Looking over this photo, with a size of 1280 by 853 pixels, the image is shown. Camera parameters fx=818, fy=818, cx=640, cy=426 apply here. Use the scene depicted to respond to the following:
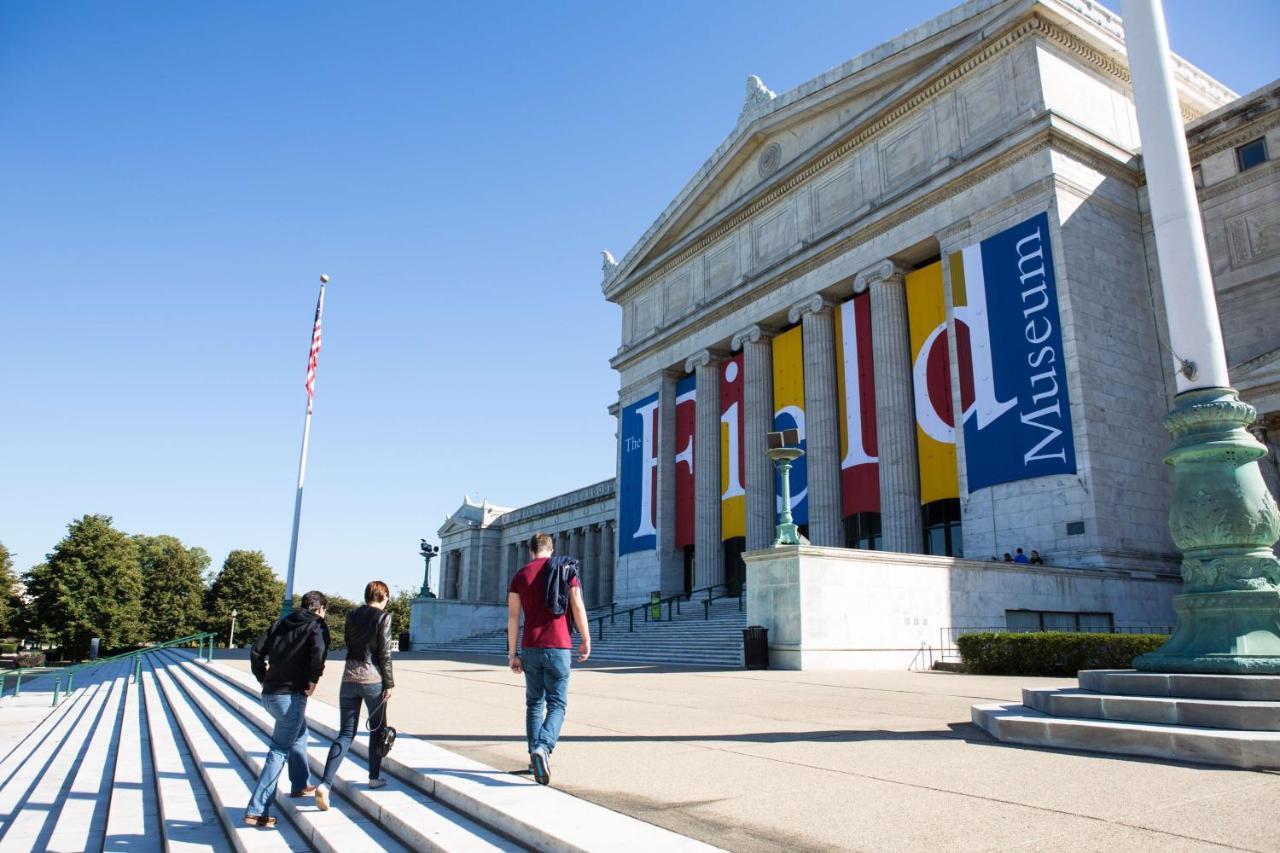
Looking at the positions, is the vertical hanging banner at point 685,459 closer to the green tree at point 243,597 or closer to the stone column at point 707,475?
the stone column at point 707,475

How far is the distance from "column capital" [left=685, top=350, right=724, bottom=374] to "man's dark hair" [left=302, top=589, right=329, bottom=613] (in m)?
34.2

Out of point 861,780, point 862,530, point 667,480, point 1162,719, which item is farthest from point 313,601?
point 667,480

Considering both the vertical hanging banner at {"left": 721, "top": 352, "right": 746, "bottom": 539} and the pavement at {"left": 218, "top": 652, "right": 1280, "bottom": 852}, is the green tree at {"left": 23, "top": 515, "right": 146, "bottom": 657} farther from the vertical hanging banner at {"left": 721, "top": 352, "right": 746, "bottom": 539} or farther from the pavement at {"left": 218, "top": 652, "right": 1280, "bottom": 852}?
the pavement at {"left": 218, "top": 652, "right": 1280, "bottom": 852}

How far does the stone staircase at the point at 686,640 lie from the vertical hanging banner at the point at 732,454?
4218 mm

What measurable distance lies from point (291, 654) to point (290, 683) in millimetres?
232

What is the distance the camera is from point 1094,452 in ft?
79.5

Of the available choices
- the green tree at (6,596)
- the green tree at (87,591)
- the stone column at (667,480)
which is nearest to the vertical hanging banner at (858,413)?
the stone column at (667,480)

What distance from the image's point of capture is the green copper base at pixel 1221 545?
7461mm

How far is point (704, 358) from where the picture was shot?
40844 mm

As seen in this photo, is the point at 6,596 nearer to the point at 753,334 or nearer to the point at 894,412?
the point at 753,334

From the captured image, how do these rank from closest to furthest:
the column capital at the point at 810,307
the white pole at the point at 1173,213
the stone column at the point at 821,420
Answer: the white pole at the point at 1173,213
the stone column at the point at 821,420
the column capital at the point at 810,307

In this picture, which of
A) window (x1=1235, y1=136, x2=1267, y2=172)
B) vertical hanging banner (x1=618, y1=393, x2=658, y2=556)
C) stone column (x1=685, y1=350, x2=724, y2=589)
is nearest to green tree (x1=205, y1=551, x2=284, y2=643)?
vertical hanging banner (x1=618, y1=393, x2=658, y2=556)

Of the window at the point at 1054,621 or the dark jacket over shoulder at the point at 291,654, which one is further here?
the window at the point at 1054,621

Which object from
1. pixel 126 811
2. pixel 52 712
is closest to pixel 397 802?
pixel 126 811
